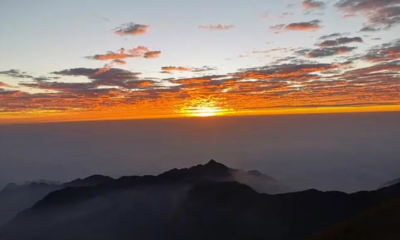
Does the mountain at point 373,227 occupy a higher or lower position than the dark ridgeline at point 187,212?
higher

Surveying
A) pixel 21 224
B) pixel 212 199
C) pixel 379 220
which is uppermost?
pixel 379 220

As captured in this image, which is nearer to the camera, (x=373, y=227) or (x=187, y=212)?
(x=373, y=227)

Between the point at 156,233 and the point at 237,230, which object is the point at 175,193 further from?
the point at 237,230

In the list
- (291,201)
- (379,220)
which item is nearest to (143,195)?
(291,201)

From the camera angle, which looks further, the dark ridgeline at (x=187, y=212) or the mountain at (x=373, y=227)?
the dark ridgeline at (x=187, y=212)
